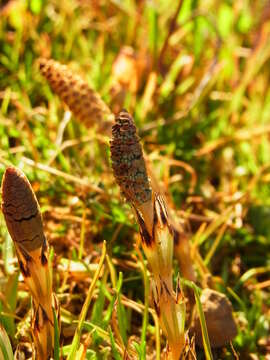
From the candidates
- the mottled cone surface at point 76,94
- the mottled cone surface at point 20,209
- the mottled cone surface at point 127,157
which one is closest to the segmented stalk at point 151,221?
the mottled cone surface at point 127,157

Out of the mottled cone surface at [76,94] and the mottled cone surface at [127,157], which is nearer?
the mottled cone surface at [127,157]

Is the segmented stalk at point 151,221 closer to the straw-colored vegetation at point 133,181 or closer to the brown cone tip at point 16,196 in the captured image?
the straw-colored vegetation at point 133,181

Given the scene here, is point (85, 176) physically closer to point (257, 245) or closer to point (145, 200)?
point (257, 245)

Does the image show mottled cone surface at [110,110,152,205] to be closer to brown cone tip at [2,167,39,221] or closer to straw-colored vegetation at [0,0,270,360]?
straw-colored vegetation at [0,0,270,360]

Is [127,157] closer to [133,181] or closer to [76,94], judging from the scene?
[133,181]

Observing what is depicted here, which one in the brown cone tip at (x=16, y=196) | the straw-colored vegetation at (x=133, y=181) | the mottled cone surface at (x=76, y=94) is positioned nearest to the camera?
the brown cone tip at (x=16, y=196)

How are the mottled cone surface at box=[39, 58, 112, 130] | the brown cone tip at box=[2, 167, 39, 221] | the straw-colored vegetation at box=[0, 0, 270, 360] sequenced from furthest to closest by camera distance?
the mottled cone surface at box=[39, 58, 112, 130]
the straw-colored vegetation at box=[0, 0, 270, 360]
the brown cone tip at box=[2, 167, 39, 221]

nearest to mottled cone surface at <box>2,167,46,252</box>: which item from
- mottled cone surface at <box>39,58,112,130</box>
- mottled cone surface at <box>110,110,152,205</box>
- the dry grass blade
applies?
the dry grass blade

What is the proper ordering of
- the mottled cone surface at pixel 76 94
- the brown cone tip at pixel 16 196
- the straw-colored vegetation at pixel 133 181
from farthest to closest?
the mottled cone surface at pixel 76 94, the straw-colored vegetation at pixel 133 181, the brown cone tip at pixel 16 196

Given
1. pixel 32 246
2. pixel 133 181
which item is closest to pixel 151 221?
pixel 133 181
